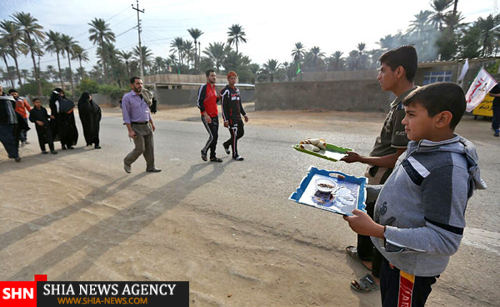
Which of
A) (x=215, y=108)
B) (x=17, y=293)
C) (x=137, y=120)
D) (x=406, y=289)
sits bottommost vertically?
(x=17, y=293)

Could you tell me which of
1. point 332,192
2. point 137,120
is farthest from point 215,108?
point 332,192

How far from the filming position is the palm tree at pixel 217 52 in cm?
5669

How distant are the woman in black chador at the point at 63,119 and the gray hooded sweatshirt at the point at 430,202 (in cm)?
882

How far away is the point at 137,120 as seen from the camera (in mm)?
5023

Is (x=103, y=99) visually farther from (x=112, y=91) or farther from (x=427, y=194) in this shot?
(x=427, y=194)

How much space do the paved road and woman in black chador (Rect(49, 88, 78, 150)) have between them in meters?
2.73

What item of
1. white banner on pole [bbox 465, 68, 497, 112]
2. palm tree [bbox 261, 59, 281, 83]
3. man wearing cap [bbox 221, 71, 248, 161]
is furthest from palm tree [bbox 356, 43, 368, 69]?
man wearing cap [bbox 221, 71, 248, 161]

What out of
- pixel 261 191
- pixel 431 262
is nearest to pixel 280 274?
pixel 431 262

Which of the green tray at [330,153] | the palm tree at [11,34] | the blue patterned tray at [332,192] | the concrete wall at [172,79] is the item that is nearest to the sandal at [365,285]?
the blue patterned tray at [332,192]

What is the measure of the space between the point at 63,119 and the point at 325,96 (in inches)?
629

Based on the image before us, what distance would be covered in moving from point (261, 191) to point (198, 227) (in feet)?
4.44

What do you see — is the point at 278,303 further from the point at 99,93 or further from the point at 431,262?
the point at 99,93

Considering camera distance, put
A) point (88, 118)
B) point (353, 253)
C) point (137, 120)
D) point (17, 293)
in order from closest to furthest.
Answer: point (17, 293), point (353, 253), point (137, 120), point (88, 118)

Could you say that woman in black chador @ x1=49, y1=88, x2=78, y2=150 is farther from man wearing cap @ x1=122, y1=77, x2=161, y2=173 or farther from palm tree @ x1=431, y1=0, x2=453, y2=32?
palm tree @ x1=431, y1=0, x2=453, y2=32
